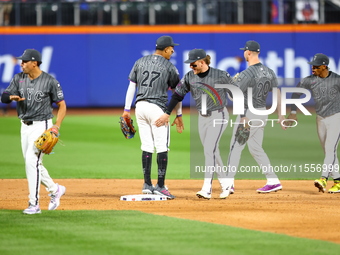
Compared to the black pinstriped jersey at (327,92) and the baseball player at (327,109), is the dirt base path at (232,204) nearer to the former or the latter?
the baseball player at (327,109)

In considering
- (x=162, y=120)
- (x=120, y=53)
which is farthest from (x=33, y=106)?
(x=120, y=53)

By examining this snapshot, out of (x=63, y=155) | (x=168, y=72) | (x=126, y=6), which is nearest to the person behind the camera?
(x=168, y=72)

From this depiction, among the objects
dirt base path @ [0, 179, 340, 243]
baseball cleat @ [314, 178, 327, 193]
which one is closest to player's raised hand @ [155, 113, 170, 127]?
dirt base path @ [0, 179, 340, 243]

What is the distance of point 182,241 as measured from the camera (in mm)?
6516

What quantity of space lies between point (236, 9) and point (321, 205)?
19.8 metres

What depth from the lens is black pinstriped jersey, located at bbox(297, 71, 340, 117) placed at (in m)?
10.1

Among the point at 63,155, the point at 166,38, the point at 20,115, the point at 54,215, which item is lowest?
the point at 63,155

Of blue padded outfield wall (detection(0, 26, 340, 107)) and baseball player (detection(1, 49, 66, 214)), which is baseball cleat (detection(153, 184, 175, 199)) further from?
blue padded outfield wall (detection(0, 26, 340, 107))

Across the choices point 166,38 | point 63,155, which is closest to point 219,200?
point 166,38

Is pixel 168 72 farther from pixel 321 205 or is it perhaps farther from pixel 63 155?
pixel 63 155

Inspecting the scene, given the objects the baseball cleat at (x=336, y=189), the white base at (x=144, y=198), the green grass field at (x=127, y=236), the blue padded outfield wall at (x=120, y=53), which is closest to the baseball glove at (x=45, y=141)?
the green grass field at (x=127, y=236)

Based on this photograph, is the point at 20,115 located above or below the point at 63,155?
above

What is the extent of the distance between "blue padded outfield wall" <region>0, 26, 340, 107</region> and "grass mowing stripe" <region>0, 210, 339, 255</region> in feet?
67.4

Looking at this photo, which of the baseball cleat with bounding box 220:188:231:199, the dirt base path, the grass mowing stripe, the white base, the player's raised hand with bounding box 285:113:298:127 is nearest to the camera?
the grass mowing stripe
